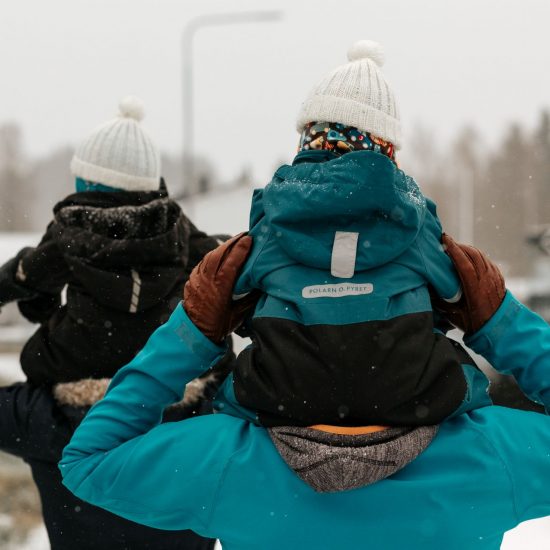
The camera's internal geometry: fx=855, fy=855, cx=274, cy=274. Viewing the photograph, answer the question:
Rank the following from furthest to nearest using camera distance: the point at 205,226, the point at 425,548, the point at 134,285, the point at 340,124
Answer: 1. the point at 205,226
2. the point at 134,285
3. the point at 340,124
4. the point at 425,548

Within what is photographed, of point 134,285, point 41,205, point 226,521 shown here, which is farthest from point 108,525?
point 41,205

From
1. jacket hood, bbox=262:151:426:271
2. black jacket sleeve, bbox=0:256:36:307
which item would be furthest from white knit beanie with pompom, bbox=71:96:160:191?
jacket hood, bbox=262:151:426:271

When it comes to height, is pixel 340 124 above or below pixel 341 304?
above

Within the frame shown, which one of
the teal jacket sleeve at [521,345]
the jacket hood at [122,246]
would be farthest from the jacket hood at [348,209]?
the jacket hood at [122,246]

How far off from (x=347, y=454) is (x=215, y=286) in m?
0.44

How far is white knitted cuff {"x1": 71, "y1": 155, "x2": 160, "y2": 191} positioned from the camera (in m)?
3.08

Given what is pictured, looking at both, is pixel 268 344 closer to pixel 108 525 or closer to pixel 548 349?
pixel 548 349

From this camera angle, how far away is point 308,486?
1.67 m

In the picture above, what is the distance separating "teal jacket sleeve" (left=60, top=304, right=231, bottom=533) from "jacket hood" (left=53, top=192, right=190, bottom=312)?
1081mm

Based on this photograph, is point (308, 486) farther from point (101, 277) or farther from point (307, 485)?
point (101, 277)

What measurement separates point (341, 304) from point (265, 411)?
0.86ft

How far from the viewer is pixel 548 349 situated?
5.40 ft

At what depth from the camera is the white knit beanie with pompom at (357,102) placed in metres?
1.83

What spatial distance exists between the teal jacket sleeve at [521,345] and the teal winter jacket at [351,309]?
2.8 inches
